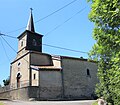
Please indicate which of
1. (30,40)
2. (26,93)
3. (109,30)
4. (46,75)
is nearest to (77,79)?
(46,75)

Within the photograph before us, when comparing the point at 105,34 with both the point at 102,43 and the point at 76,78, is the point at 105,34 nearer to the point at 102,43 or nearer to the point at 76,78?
the point at 102,43

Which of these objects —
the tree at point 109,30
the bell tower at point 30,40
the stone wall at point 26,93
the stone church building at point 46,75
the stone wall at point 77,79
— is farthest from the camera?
the bell tower at point 30,40

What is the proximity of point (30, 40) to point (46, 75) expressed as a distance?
31.3 ft

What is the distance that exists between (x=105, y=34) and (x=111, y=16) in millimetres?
905

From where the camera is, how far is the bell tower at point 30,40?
3697cm

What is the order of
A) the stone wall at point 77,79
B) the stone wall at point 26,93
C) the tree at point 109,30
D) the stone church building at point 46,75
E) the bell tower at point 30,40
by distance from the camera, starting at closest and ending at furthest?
the tree at point 109,30 → the stone wall at point 26,93 → the stone church building at point 46,75 → the stone wall at point 77,79 → the bell tower at point 30,40

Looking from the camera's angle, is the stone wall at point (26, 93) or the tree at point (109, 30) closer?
the tree at point (109, 30)

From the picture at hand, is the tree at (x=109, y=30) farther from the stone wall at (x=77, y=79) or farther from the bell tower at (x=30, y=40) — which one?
the bell tower at (x=30, y=40)

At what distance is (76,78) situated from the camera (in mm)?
32594

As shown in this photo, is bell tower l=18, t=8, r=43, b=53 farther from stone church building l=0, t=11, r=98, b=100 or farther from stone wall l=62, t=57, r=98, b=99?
stone wall l=62, t=57, r=98, b=99

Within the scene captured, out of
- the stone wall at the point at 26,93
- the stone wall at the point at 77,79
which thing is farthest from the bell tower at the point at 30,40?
the stone wall at the point at 26,93

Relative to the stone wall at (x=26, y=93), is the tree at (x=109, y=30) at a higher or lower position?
higher

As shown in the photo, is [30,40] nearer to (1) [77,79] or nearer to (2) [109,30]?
(1) [77,79]

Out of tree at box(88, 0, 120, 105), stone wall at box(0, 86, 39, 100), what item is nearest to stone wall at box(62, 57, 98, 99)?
stone wall at box(0, 86, 39, 100)
